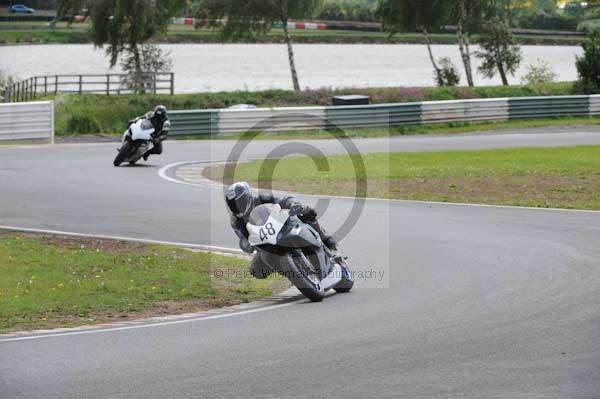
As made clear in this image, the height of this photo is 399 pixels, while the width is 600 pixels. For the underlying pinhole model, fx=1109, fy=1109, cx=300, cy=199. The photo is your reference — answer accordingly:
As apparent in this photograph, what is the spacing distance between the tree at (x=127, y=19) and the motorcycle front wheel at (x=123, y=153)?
24878 millimetres

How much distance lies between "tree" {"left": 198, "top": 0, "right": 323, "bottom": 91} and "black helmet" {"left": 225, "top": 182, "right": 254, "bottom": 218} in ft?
123

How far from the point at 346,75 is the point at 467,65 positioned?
25.1 metres

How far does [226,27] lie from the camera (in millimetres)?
49188

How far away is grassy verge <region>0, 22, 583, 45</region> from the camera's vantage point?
82.3 meters

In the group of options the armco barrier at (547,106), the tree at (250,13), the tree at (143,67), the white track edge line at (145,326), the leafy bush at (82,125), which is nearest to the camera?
the white track edge line at (145,326)

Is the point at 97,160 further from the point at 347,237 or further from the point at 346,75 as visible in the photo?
the point at 346,75

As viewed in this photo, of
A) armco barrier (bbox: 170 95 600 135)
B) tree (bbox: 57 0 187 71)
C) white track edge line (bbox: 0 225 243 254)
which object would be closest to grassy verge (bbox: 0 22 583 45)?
tree (bbox: 57 0 187 71)

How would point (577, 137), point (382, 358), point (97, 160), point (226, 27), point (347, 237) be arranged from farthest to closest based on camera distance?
point (226, 27), point (577, 137), point (97, 160), point (347, 237), point (382, 358)

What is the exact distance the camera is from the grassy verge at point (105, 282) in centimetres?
1124

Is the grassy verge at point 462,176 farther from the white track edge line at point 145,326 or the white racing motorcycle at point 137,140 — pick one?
the white track edge line at point 145,326

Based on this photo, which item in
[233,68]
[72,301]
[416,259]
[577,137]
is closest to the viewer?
[72,301]

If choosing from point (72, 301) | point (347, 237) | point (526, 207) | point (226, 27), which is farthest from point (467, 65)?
point (72, 301)

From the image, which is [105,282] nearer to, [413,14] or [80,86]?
[80,86]

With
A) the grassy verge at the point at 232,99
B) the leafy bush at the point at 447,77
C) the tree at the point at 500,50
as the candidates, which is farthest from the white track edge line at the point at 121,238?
the tree at the point at 500,50
